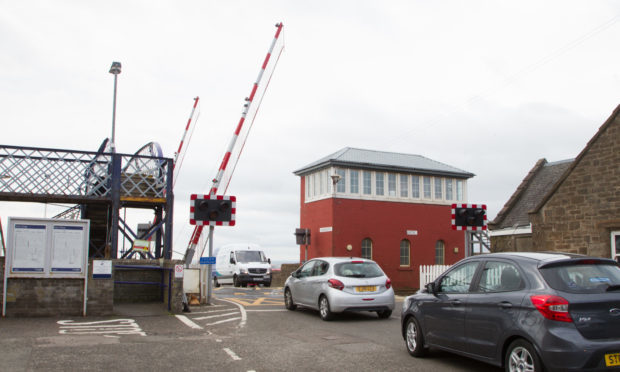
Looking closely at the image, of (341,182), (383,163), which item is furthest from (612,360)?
(383,163)

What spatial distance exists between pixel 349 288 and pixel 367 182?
20443mm

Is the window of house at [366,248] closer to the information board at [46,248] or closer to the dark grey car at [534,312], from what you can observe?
the information board at [46,248]

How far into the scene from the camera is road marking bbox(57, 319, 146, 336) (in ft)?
37.4

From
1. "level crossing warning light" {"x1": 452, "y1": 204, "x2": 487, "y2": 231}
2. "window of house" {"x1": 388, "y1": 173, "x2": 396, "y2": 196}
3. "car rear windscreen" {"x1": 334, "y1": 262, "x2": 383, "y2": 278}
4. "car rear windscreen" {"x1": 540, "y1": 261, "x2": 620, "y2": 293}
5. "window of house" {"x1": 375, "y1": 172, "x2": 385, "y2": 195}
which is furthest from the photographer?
"window of house" {"x1": 388, "y1": 173, "x2": 396, "y2": 196}

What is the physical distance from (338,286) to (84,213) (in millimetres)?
16823

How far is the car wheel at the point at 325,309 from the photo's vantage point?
13.7m

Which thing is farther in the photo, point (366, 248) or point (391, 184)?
point (391, 184)

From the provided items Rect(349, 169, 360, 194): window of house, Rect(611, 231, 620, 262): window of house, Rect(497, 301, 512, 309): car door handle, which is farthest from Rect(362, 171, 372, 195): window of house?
Rect(497, 301, 512, 309): car door handle

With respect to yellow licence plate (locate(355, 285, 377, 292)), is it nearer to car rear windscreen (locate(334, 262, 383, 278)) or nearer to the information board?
car rear windscreen (locate(334, 262, 383, 278))

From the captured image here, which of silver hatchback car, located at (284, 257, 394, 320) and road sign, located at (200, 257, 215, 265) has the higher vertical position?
road sign, located at (200, 257, 215, 265)

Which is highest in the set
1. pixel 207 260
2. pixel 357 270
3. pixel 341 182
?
pixel 341 182

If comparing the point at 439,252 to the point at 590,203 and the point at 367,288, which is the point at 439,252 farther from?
the point at 367,288

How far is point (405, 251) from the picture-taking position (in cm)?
3431

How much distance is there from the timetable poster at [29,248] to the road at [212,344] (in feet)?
3.90
